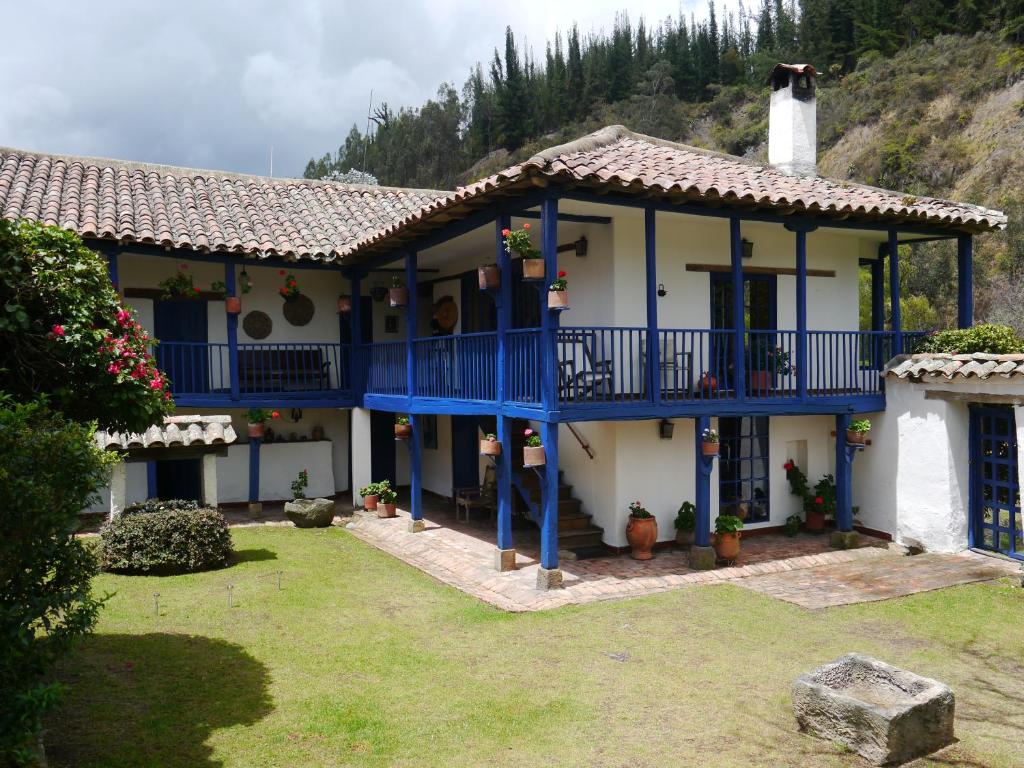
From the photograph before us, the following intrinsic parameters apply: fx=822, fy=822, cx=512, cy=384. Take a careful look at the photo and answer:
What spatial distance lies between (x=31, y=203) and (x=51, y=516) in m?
11.2

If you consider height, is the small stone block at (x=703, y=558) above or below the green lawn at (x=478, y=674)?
above

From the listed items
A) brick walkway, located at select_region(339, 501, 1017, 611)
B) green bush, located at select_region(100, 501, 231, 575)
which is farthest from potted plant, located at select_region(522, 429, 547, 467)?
green bush, located at select_region(100, 501, 231, 575)

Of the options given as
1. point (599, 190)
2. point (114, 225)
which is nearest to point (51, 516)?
point (599, 190)

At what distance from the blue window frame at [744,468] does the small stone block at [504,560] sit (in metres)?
3.72

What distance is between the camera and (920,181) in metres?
30.6

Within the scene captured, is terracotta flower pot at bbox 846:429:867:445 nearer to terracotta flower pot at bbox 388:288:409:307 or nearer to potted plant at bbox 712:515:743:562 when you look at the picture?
potted plant at bbox 712:515:743:562

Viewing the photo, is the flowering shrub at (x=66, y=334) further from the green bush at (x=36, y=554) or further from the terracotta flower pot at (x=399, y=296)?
the terracotta flower pot at (x=399, y=296)

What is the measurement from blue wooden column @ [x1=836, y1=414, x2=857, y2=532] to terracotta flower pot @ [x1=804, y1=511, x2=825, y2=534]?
66cm

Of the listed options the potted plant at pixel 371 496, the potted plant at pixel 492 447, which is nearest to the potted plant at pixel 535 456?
the potted plant at pixel 492 447

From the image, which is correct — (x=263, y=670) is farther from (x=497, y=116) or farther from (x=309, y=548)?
(x=497, y=116)

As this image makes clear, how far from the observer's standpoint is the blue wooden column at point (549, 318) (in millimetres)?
9711

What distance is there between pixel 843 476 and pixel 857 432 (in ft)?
2.41

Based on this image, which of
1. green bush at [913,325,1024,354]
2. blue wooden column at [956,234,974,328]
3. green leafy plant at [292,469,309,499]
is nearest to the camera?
green bush at [913,325,1024,354]

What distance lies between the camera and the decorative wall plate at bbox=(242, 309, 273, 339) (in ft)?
52.6
